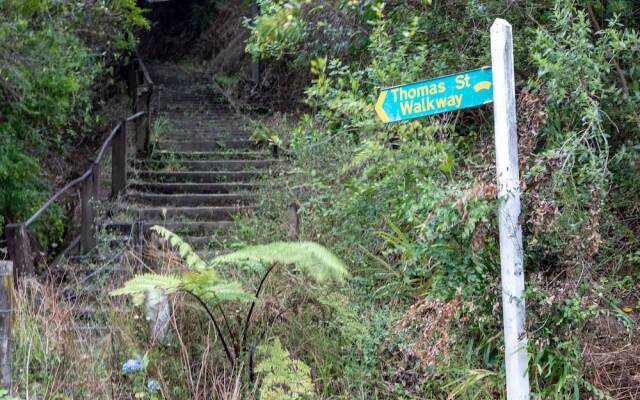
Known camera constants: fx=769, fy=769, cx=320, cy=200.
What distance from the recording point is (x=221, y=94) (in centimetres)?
1578

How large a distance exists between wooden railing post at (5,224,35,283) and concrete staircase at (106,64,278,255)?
1.42m

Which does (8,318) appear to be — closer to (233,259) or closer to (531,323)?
(233,259)

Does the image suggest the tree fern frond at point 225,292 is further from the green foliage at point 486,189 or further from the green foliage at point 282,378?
the green foliage at point 486,189

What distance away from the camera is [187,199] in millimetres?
10062

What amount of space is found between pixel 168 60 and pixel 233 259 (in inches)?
641

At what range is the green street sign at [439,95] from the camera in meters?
4.23

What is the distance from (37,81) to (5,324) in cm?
450

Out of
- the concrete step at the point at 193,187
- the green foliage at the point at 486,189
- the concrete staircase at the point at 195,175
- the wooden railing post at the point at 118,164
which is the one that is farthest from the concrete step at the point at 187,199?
the green foliage at the point at 486,189

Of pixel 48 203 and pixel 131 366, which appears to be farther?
pixel 48 203

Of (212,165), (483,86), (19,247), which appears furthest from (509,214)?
(212,165)

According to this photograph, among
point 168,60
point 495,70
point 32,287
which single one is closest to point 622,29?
point 495,70

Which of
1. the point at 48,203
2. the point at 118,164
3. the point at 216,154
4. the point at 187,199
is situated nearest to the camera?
the point at 48,203

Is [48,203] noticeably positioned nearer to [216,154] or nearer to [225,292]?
[225,292]

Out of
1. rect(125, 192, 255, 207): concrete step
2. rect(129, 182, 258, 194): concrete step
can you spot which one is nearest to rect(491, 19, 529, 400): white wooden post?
rect(125, 192, 255, 207): concrete step
